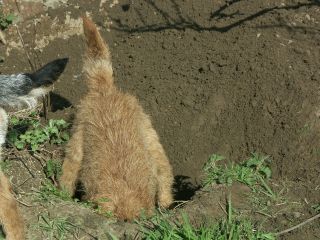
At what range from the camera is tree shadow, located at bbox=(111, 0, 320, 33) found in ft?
21.3

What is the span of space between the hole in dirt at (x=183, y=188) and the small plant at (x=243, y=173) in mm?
675

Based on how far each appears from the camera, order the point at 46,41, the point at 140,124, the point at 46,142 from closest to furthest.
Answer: the point at 140,124 → the point at 46,142 → the point at 46,41

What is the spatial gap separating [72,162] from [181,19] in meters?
2.45

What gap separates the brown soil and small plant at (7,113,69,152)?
0.41 m

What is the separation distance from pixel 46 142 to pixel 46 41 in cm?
192

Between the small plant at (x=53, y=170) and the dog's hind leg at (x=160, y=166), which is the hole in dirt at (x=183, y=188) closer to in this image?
the dog's hind leg at (x=160, y=166)

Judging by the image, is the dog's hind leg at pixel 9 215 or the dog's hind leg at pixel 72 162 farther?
the dog's hind leg at pixel 72 162

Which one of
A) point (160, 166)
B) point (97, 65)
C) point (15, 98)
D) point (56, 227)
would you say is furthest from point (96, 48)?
Result: point (56, 227)

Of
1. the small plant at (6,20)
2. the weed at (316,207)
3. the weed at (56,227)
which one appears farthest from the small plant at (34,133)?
the weed at (316,207)

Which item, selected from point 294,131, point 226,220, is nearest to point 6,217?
point 226,220

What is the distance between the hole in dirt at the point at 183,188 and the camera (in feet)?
20.6

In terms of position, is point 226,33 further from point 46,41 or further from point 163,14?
point 46,41

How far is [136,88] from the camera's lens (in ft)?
22.5

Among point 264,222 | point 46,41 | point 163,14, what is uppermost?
point 163,14
